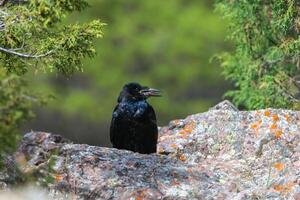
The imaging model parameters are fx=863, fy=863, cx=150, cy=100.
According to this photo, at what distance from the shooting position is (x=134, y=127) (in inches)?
409

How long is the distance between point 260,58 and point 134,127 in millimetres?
3159

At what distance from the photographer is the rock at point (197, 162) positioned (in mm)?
8828

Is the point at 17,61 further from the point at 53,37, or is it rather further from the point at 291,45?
the point at 291,45

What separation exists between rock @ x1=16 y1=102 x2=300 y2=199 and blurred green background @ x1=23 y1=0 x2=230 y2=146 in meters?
18.2

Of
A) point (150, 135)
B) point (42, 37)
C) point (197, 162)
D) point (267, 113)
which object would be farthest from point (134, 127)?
point (42, 37)

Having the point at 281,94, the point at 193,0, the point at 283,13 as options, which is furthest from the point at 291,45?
the point at 193,0

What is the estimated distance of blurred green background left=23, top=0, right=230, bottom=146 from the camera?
29250 millimetres

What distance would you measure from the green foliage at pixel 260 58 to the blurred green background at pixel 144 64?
610 inches

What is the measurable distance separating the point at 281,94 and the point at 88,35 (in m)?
4.00

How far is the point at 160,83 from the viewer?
30312 millimetres

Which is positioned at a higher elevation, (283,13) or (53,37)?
(283,13)

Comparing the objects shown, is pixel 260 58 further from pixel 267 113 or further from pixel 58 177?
pixel 58 177

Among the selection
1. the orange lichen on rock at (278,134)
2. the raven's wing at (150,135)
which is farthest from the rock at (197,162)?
the raven's wing at (150,135)

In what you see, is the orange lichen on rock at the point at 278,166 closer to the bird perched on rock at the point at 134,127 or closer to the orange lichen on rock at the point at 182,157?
the orange lichen on rock at the point at 182,157
